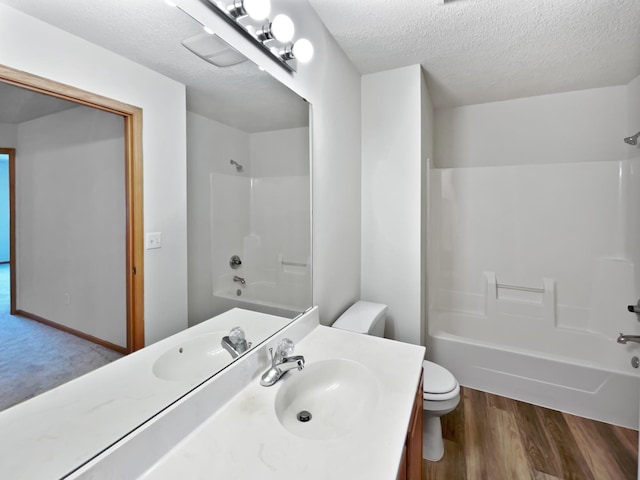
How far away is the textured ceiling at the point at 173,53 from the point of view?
597 mm

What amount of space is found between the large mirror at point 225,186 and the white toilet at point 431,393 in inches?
16.1

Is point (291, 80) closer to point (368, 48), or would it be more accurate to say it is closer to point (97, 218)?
point (368, 48)

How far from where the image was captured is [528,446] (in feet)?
5.70

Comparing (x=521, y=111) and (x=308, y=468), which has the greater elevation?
(x=521, y=111)

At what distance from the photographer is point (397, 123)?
209cm

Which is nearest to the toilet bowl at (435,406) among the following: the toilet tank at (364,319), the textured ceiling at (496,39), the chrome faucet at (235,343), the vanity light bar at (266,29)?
the toilet tank at (364,319)

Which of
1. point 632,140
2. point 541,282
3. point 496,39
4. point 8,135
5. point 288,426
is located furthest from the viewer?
point 541,282

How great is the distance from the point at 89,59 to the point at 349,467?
1059 mm

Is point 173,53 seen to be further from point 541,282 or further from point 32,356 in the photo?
point 541,282

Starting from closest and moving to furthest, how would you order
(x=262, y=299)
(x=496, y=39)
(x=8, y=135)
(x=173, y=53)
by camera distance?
1. (x=8, y=135)
2. (x=173, y=53)
3. (x=262, y=299)
4. (x=496, y=39)

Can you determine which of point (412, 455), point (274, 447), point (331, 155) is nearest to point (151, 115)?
point (274, 447)

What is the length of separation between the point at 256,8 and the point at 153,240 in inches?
33.9

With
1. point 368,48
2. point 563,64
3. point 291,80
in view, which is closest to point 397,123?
point 368,48

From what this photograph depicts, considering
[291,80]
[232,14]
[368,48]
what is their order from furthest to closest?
1. [368,48]
2. [291,80]
3. [232,14]
